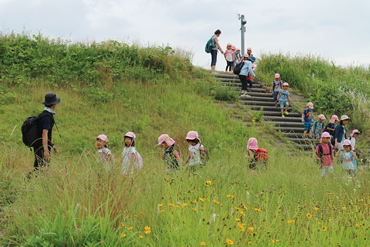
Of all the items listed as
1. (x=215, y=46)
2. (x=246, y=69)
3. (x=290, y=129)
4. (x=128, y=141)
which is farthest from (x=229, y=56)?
(x=128, y=141)

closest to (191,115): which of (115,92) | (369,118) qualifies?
(115,92)

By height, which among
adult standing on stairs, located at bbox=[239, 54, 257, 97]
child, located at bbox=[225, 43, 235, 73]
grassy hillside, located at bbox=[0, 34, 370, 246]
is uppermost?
child, located at bbox=[225, 43, 235, 73]

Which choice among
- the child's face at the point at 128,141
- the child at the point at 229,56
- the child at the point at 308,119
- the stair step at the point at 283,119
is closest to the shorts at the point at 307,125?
the child at the point at 308,119

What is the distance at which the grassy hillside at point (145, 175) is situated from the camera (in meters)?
3.05

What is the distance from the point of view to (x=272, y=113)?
13281mm

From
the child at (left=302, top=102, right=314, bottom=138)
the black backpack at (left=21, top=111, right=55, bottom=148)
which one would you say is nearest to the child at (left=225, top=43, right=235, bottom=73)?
the child at (left=302, top=102, right=314, bottom=138)

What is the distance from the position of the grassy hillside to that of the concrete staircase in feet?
3.34

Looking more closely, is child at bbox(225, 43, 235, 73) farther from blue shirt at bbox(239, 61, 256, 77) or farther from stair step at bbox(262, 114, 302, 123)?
stair step at bbox(262, 114, 302, 123)

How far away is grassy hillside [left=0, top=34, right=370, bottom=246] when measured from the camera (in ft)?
10.0

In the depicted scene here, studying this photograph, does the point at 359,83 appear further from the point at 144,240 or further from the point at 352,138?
the point at 144,240

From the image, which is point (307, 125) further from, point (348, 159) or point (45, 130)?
point (45, 130)

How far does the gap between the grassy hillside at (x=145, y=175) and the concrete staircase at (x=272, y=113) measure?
1019mm

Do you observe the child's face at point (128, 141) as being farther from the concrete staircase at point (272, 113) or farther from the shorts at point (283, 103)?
the shorts at point (283, 103)

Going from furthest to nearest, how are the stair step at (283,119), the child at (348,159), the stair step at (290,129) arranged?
1. the stair step at (283,119)
2. the stair step at (290,129)
3. the child at (348,159)
